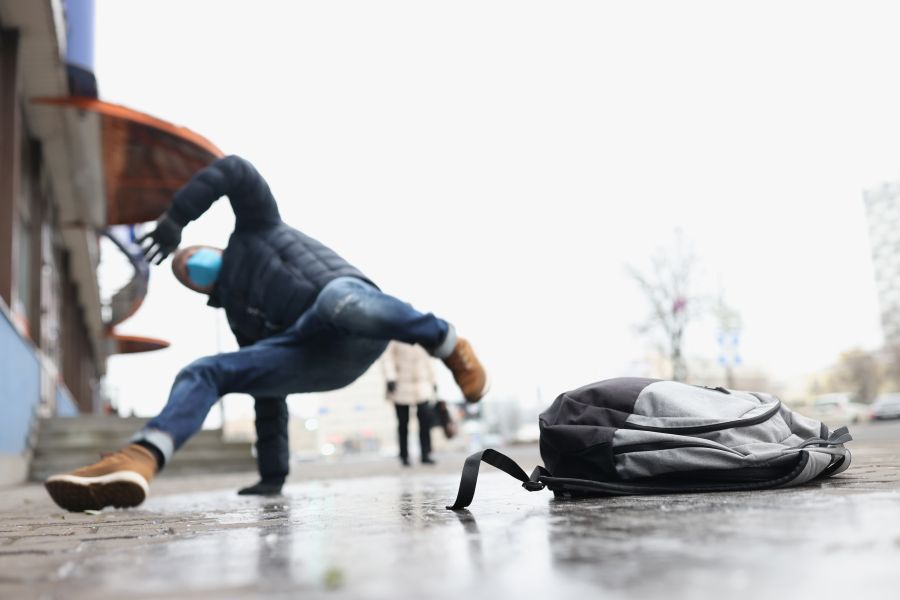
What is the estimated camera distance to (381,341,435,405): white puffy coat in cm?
1001

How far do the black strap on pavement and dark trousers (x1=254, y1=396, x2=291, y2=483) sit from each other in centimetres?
221

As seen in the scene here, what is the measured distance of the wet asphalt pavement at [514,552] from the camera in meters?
1.25

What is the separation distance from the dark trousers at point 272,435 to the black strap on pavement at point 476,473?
2207 millimetres

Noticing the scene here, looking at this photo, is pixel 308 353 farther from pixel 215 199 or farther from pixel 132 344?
pixel 132 344

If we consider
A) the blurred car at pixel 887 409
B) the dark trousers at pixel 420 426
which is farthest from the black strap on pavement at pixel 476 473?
the blurred car at pixel 887 409

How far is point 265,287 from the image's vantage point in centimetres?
429

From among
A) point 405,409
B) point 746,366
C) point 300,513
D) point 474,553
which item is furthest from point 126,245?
point 746,366

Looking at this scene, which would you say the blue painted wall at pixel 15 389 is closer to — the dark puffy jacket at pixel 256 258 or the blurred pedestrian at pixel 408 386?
the blurred pedestrian at pixel 408 386

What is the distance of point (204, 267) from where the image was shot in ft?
14.8

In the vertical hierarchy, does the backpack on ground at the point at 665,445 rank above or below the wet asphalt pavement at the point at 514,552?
above

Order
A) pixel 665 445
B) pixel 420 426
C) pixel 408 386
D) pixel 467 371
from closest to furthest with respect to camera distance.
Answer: pixel 665 445
pixel 467 371
pixel 408 386
pixel 420 426

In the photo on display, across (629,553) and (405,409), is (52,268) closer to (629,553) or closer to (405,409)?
(405,409)

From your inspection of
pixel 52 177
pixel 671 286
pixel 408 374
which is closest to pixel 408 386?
pixel 408 374

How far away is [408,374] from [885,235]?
10905cm
